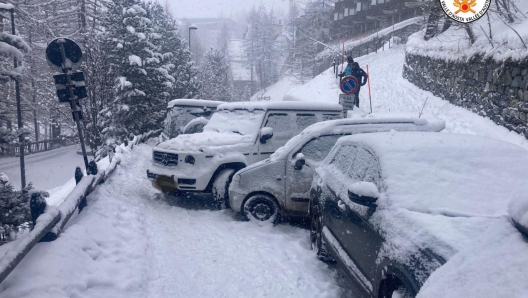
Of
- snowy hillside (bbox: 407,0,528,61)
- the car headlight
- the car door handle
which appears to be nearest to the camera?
the car door handle

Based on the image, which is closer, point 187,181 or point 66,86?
point 187,181

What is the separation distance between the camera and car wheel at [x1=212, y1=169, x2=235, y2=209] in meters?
7.67

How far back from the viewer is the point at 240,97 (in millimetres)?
83250

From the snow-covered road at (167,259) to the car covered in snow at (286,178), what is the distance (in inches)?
13.0

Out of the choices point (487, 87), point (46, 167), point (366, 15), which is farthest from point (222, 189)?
point (366, 15)

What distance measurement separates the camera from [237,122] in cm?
898

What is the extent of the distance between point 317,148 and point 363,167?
247cm

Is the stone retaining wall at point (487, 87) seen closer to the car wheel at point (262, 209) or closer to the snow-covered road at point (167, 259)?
the car wheel at point (262, 209)

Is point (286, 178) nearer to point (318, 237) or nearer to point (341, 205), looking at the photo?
point (318, 237)

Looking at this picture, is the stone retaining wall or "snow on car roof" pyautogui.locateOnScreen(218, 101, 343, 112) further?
the stone retaining wall

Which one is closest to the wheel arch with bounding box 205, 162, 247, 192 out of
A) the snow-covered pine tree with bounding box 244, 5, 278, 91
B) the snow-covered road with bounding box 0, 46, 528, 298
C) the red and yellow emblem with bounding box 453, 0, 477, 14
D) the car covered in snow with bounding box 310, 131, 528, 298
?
the snow-covered road with bounding box 0, 46, 528, 298

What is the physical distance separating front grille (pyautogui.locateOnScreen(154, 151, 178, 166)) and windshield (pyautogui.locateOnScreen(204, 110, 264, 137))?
1.35 metres

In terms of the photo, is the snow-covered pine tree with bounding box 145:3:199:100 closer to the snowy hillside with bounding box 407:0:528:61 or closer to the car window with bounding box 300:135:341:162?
the snowy hillside with bounding box 407:0:528:61

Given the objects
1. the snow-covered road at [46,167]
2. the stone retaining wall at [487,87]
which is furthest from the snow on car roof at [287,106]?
the snow-covered road at [46,167]
